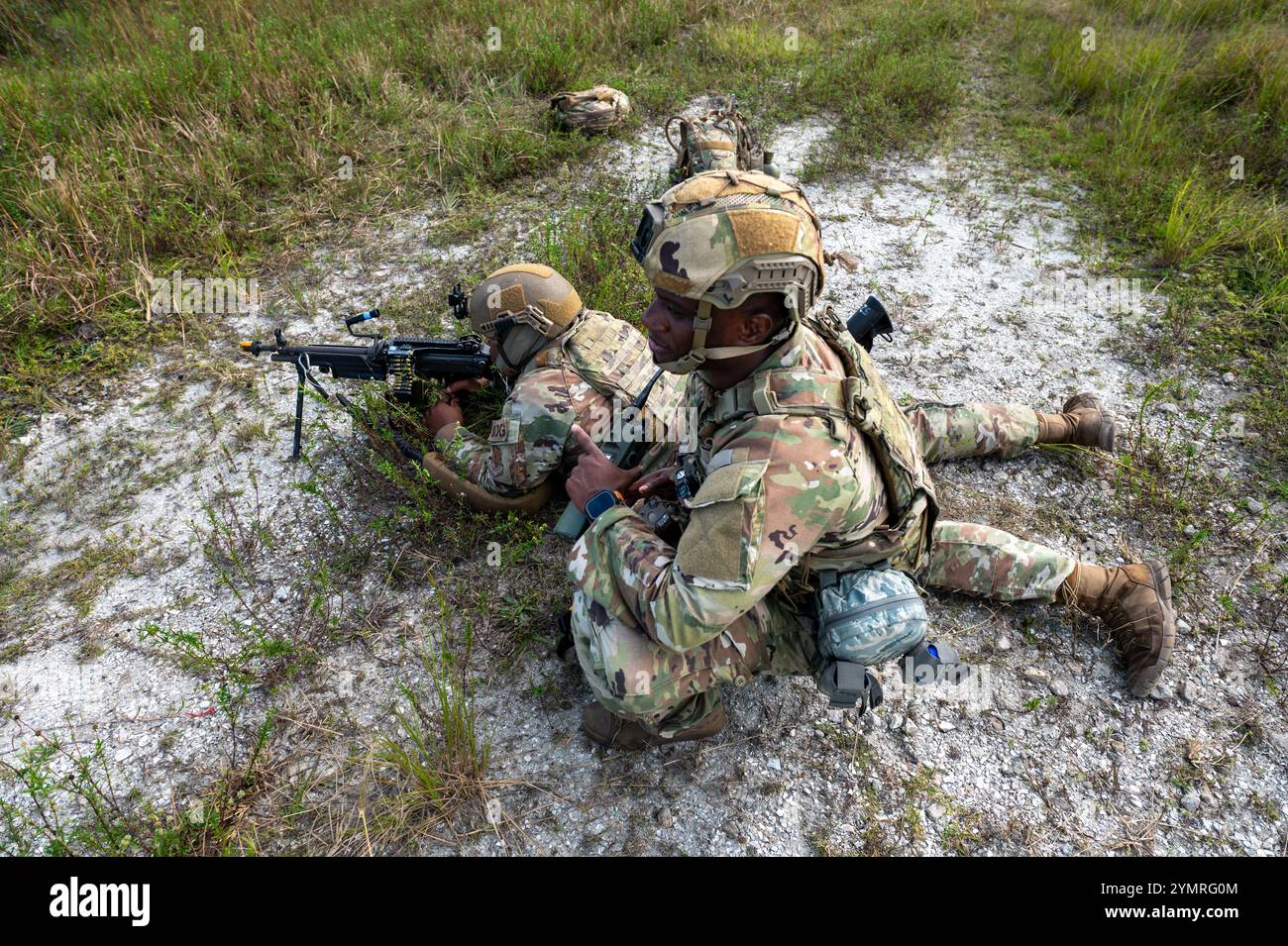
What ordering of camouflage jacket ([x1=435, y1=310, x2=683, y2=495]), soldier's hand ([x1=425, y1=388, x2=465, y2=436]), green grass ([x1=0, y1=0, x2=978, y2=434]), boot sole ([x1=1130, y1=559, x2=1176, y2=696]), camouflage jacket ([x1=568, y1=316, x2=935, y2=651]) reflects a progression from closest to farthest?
camouflage jacket ([x1=568, y1=316, x2=935, y2=651]) → boot sole ([x1=1130, y1=559, x2=1176, y2=696]) → camouflage jacket ([x1=435, y1=310, x2=683, y2=495]) → soldier's hand ([x1=425, y1=388, x2=465, y2=436]) → green grass ([x1=0, y1=0, x2=978, y2=434])

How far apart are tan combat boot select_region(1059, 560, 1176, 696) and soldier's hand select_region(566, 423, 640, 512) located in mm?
2168

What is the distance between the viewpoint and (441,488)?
389cm

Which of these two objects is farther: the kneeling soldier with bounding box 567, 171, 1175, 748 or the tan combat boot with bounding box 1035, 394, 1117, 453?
the tan combat boot with bounding box 1035, 394, 1117, 453

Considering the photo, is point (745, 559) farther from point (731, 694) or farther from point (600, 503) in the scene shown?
point (731, 694)

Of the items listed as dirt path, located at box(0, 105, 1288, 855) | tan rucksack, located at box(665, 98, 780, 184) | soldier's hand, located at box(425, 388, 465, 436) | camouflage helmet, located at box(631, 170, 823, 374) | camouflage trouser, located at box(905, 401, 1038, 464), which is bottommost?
dirt path, located at box(0, 105, 1288, 855)

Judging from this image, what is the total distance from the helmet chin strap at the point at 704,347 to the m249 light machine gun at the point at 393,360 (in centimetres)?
191

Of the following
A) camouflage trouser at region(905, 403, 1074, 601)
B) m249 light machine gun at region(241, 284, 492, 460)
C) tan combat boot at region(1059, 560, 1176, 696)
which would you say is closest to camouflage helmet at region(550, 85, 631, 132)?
m249 light machine gun at region(241, 284, 492, 460)

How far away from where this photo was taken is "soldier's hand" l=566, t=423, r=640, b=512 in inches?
113

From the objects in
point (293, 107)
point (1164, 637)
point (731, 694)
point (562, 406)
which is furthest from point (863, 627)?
point (293, 107)

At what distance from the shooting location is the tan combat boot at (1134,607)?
9.95 feet

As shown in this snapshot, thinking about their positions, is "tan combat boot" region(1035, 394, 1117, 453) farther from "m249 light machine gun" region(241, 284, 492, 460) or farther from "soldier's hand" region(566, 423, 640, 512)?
"m249 light machine gun" region(241, 284, 492, 460)

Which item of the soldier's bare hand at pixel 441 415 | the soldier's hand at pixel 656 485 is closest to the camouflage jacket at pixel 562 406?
the soldier's bare hand at pixel 441 415
